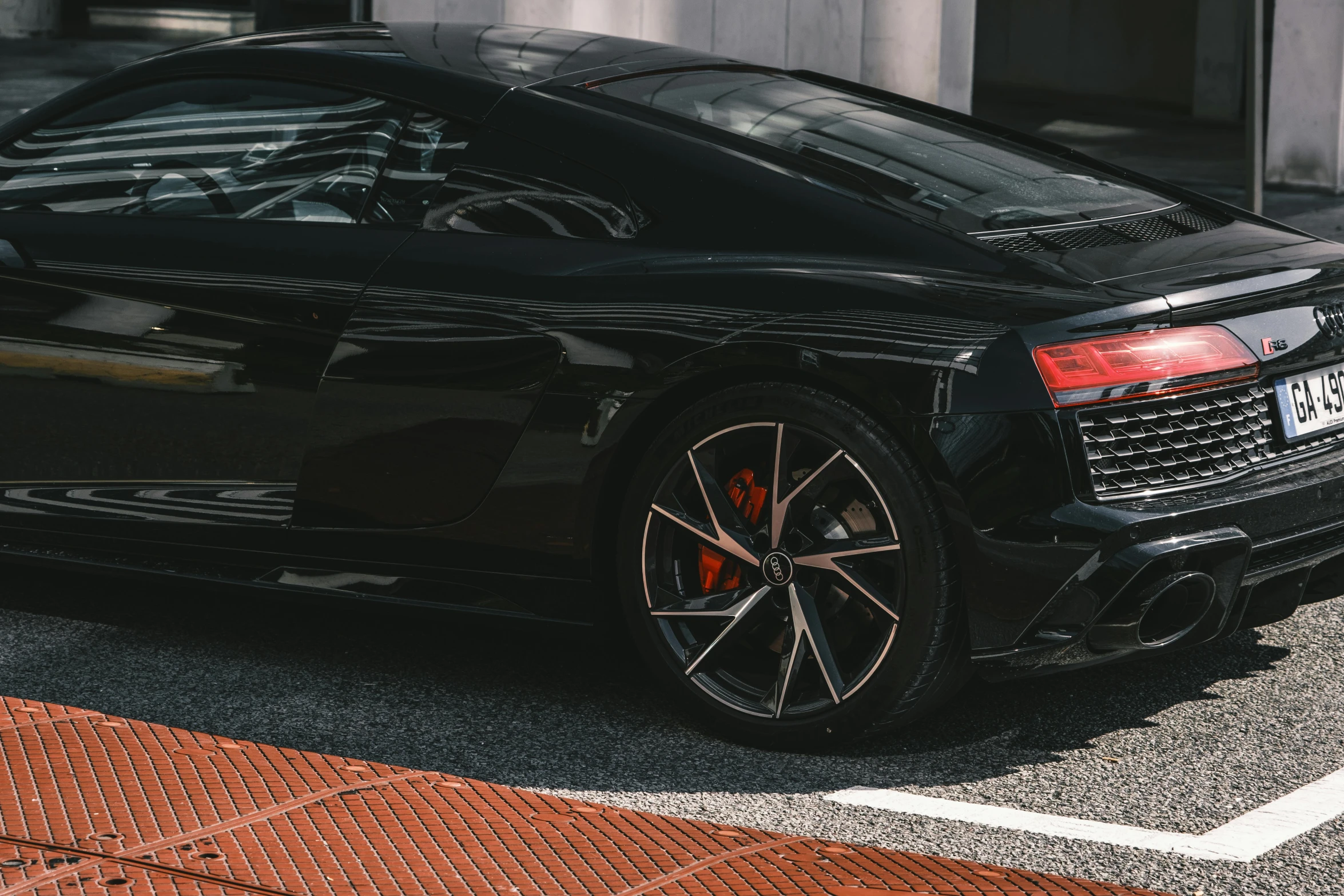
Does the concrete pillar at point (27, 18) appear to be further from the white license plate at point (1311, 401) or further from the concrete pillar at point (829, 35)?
the white license plate at point (1311, 401)

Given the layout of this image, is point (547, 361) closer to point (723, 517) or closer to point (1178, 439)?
point (723, 517)

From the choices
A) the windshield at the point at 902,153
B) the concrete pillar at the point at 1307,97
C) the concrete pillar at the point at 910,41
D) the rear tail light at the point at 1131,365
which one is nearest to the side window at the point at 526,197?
the windshield at the point at 902,153

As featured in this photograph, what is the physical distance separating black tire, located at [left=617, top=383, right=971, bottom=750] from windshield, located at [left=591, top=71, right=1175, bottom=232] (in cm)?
56

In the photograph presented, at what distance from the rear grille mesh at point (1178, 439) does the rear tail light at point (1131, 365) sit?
1.3 inches

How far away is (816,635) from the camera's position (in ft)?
12.0

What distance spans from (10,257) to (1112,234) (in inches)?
103

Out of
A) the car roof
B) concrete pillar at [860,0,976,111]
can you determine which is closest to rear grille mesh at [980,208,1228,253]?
the car roof

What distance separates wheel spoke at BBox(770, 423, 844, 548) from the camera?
361 centimetres

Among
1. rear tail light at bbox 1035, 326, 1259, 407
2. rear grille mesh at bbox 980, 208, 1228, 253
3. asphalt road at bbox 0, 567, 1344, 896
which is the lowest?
asphalt road at bbox 0, 567, 1344, 896

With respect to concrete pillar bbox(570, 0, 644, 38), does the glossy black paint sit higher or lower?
lower

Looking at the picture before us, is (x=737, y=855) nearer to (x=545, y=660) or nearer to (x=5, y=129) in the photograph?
(x=545, y=660)

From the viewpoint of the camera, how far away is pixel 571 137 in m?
3.97

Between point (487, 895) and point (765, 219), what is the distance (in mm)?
1559

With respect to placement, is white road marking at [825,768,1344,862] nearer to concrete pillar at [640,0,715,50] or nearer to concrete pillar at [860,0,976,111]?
concrete pillar at [860,0,976,111]
